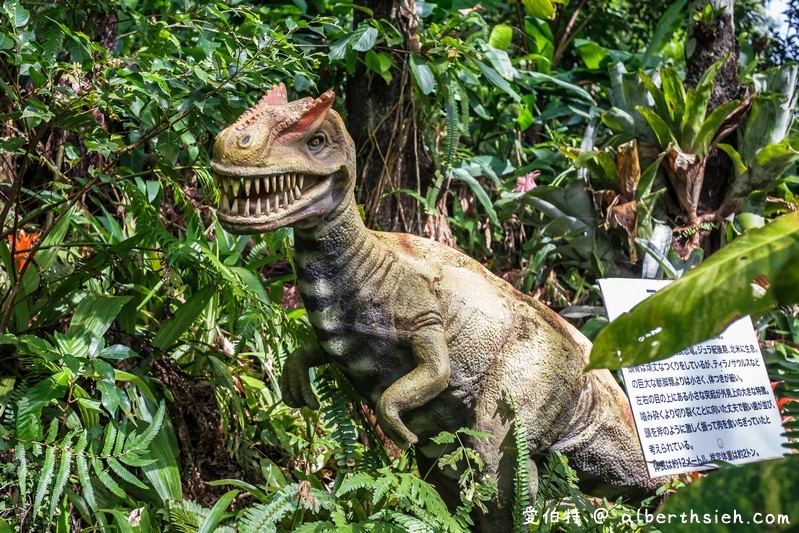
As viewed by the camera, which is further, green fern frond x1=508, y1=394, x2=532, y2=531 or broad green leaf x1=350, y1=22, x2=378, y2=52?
broad green leaf x1=350, y1=22, x2=378, y2=52

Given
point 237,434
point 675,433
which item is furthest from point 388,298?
point 237,434

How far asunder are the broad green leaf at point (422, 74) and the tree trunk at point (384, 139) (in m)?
0.33

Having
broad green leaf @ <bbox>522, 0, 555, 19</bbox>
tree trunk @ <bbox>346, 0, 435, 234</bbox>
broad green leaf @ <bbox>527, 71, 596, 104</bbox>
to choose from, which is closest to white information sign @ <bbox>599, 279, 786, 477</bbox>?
broad green leaf @ <bbox>522, 0, 555, 19</bbox>

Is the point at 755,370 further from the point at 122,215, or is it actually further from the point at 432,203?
the point at 122,215

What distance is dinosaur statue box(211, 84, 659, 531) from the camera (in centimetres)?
201

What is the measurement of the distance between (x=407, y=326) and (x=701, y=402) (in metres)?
1.03

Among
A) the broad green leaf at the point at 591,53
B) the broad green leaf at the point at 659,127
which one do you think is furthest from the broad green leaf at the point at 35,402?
the broad green leaf at the point at 591,53

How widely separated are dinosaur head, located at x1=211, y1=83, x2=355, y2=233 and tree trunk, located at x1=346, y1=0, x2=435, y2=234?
1759 millimetres

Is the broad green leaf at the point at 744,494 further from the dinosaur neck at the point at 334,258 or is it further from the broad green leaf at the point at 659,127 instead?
the broad green leaf at the point at 659,127

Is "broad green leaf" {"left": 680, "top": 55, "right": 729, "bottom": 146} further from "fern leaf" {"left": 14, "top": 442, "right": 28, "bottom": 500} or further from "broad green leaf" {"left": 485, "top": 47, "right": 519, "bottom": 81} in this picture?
"fern leaf" {"left": 14, "top": 442, "right": 28, "bottom": 500}

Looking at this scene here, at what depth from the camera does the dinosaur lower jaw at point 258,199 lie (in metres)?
1.96

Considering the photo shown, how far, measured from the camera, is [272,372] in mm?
3430

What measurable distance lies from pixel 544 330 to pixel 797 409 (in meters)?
0.69

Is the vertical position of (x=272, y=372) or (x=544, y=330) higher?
(x=544, y=330)
